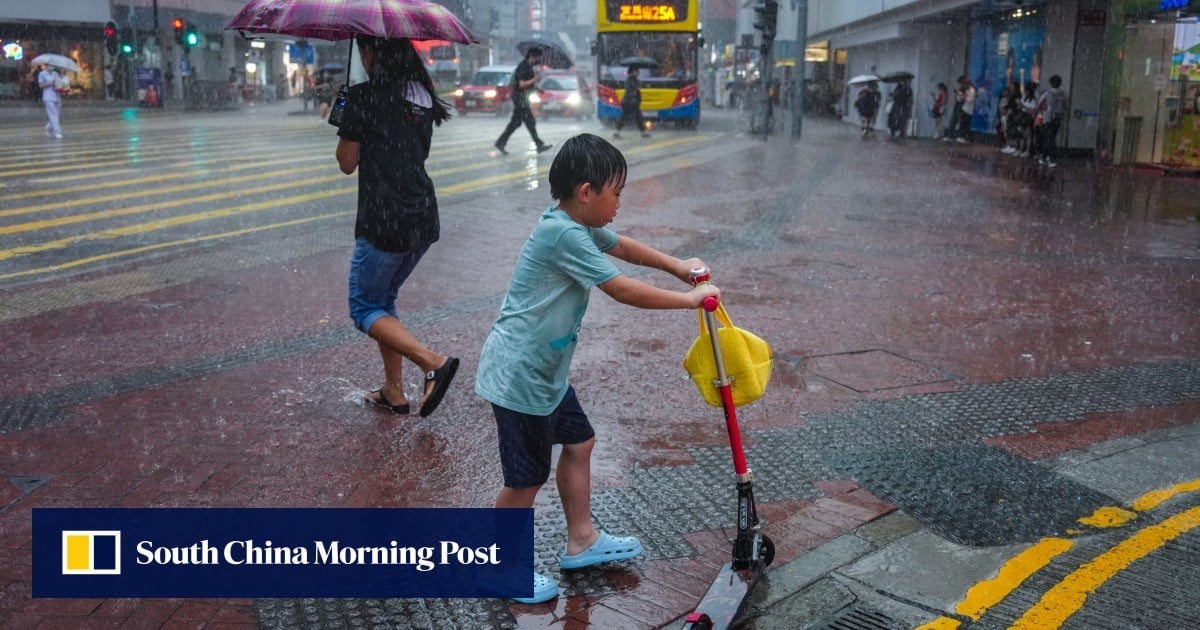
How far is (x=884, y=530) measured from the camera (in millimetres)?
3822

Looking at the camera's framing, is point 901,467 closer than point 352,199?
Yes

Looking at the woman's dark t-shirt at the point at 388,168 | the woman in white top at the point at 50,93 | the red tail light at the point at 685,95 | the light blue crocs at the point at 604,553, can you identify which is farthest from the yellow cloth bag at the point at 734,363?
the red tail light at the point at 685,95

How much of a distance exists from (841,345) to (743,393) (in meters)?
3.39

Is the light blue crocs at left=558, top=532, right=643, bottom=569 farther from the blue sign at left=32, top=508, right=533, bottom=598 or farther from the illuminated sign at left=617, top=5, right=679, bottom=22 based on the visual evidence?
the illuminated sign at left=617, top=5, right=679, bottom=22

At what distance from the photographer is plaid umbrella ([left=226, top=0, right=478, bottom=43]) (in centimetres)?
461

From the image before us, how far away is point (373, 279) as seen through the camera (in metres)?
4.80

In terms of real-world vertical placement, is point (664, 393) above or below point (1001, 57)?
below

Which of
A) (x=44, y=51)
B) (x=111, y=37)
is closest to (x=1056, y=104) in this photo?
(x=111, y=37)

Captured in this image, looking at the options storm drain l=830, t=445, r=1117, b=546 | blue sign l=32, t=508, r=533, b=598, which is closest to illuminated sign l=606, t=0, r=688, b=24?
storm drain l=830, t=445, r=1117, b=546

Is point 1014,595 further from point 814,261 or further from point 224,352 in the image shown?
point 814,261

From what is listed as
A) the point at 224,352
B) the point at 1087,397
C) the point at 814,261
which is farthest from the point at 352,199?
the point at 1087,397

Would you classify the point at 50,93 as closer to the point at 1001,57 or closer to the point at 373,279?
the point at 373,279

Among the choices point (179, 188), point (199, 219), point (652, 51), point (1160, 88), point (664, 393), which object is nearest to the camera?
point (664, 393)

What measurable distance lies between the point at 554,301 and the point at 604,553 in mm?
917
